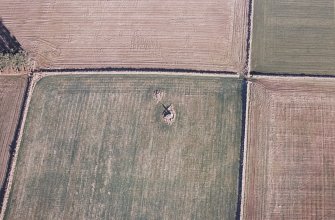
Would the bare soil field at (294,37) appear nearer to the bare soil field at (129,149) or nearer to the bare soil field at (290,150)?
the bare soil field at (290,150)

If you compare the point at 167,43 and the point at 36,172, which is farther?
the point at 167,43

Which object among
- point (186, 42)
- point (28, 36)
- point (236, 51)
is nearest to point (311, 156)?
point (236, 51)

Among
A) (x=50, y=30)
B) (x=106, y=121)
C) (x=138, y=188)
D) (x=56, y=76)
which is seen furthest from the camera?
(x=50, y=30)

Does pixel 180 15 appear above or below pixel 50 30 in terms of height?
above

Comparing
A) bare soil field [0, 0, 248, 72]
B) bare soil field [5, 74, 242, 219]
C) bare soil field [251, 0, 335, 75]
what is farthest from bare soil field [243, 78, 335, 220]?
bare soil field [0, 0, 248, 72]

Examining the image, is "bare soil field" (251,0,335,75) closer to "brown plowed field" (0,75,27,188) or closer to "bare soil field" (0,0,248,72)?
"bare soil field" (0,0,248,72)

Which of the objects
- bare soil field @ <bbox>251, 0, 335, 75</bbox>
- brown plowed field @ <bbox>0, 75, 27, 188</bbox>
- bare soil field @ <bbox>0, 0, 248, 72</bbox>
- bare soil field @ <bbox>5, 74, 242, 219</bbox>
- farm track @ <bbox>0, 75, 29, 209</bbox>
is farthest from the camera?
bare soil field @ <bbox>0, 0, 248, 72</bbox>

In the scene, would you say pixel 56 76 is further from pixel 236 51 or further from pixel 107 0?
pixel 236 51
